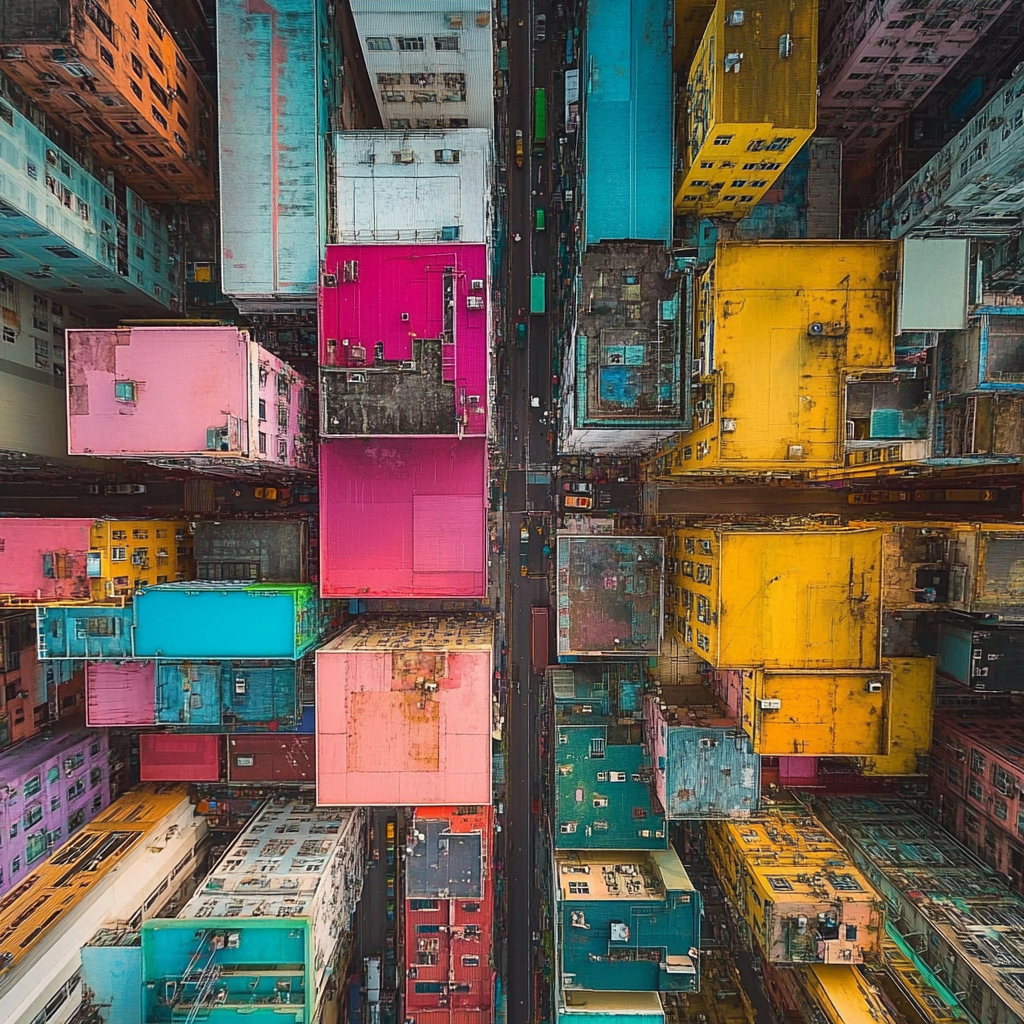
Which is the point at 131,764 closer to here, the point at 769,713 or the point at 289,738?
the point at 289,738

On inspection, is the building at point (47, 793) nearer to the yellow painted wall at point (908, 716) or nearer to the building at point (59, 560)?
the building at point (59, 560)

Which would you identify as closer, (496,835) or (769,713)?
(769,713)

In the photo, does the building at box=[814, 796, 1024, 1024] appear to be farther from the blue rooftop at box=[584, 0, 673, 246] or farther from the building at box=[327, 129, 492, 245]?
the building at box=[327, 129, 492, 245]

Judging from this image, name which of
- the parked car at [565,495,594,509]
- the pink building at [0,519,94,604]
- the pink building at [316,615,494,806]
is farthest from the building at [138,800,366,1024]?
the parked car at [565,495,594,509]

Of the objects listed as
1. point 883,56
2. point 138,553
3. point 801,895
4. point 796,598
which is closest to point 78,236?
point 138,553

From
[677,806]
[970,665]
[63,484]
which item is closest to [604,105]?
[970,665]

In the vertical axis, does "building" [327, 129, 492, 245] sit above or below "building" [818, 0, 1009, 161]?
below
